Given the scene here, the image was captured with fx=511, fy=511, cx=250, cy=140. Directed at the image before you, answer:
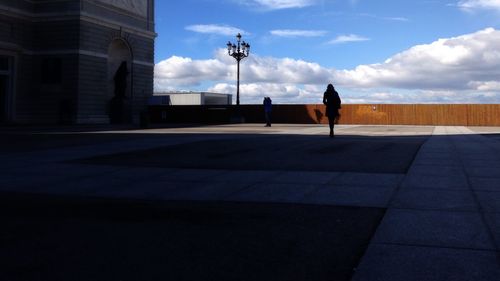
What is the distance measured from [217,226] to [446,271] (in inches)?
91.0

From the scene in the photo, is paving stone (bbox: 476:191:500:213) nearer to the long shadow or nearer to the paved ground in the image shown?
the paved ground

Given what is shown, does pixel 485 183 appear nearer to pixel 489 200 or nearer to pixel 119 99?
pixel 489 200

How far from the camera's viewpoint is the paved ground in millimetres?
3834

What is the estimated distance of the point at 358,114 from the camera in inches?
1780

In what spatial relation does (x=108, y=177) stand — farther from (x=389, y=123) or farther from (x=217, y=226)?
(x=389, y=123)

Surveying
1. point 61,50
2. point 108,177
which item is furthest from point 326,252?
point 61,50

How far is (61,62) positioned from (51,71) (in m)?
1.29

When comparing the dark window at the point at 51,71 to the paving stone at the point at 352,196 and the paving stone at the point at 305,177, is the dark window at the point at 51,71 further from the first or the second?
the paving stone at the point at 352,196

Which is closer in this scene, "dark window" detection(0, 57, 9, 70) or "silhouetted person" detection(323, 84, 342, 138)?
"silhouetted person" detection(323, 84, 342, 138)

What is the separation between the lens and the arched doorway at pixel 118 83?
41.5 meters

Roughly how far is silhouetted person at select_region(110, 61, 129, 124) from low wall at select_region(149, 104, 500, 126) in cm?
752

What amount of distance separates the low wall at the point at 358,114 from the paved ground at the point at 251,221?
3510 cm

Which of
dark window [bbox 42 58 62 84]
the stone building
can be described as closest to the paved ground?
the stone building

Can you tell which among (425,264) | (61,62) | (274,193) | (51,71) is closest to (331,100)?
(274,193)
